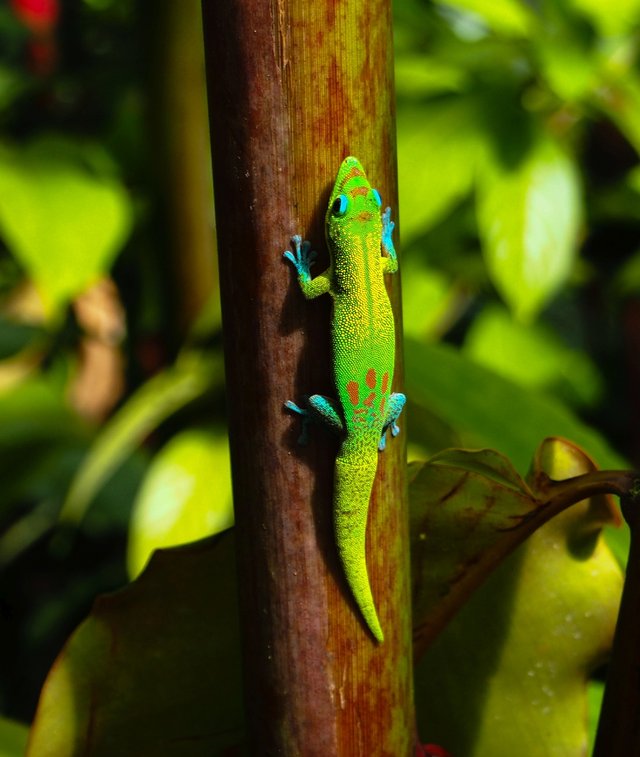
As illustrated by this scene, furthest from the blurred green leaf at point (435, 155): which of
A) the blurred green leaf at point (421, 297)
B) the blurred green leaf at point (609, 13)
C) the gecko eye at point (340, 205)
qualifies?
the gecko eye at point (340, 205)

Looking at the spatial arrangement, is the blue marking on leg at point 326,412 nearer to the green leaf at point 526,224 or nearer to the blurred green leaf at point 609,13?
the green leaf at point 526,224

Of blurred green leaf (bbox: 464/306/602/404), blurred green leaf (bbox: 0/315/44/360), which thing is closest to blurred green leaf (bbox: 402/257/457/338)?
blurred green leaf (bbox: 464/306/602/404)

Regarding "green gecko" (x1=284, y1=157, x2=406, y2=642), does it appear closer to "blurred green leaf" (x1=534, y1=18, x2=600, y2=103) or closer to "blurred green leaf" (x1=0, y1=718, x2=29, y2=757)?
"blurred green leaf" (x1=0, y1=718, x2=29, y2=757)

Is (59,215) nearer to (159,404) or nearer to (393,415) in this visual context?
(159,404)

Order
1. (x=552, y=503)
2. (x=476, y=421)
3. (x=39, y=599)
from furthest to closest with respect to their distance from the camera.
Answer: (x=39, y=599) → (x=476, y=421) → (x=552, y=503)

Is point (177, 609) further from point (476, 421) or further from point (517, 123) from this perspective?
point (517, 123)

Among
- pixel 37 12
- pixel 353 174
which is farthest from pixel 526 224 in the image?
pixel 37 12

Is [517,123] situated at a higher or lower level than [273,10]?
lower

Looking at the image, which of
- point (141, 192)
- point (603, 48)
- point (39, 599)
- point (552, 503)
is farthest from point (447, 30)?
point (39, 599)

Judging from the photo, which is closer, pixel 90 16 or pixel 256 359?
pixel 256 359
